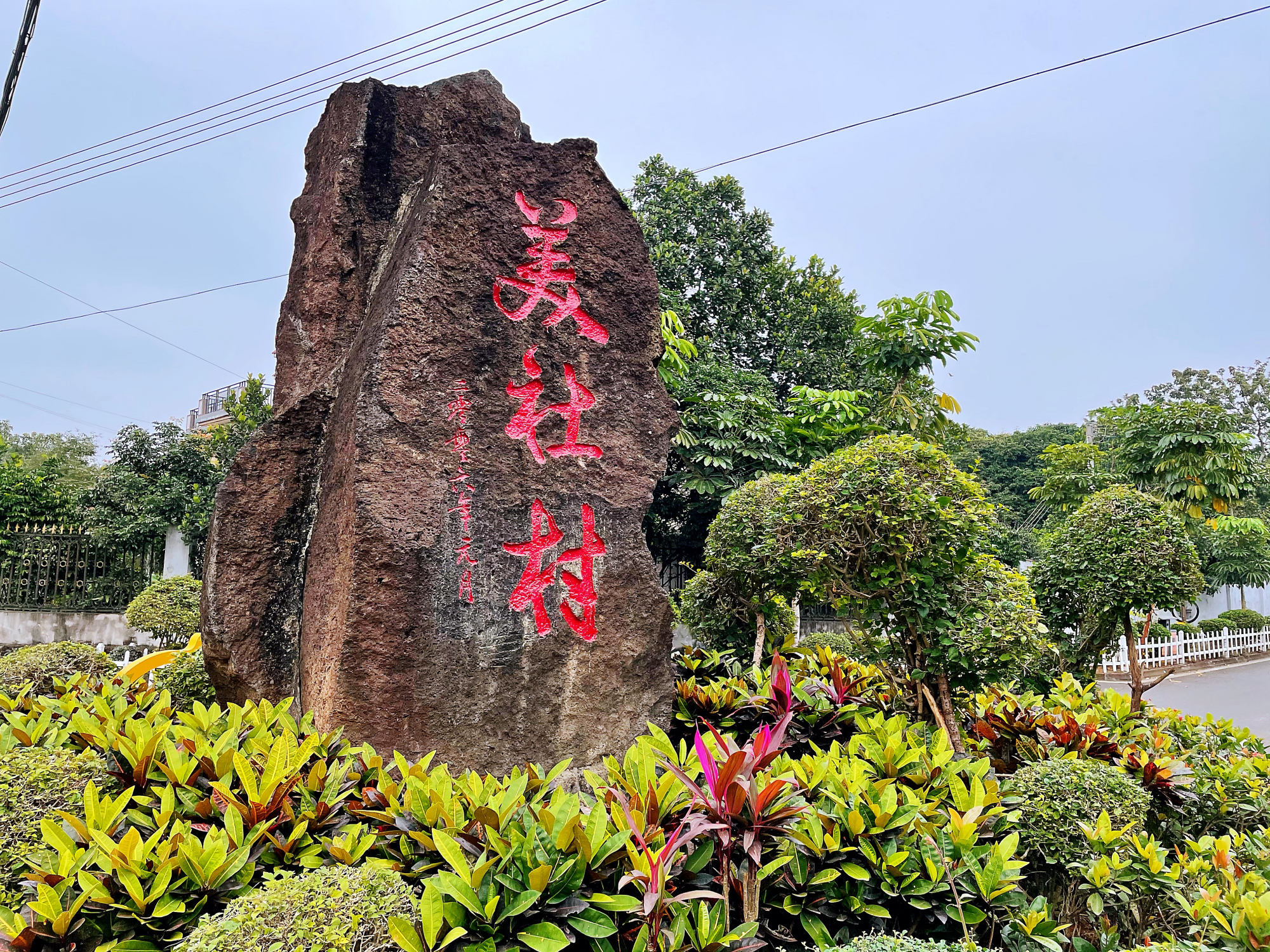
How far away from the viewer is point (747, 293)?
13.8 meters

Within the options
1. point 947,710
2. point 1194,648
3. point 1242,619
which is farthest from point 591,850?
point 1242,619

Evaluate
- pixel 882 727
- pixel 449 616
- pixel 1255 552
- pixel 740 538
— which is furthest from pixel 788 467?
pixel 1255 552

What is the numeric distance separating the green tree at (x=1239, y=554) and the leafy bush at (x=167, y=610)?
53.0ft

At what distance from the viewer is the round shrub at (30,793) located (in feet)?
7.19

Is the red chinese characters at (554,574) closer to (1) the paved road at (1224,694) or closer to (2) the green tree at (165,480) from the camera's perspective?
(1) the paved road at (1224,694)

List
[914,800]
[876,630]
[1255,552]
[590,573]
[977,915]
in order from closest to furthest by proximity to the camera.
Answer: [977,915], [914,800], [590,573], [876,630], [1255,552]

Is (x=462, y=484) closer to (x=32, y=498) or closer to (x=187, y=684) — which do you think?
(x=187, y=684)

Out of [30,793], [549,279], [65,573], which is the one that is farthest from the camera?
[65,573]

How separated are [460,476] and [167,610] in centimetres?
730

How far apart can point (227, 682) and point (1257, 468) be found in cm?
1999

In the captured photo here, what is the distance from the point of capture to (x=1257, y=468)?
16.6 metres

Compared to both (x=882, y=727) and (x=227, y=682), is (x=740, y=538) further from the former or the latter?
(x=227, y=682)

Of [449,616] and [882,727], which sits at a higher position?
[449,616]

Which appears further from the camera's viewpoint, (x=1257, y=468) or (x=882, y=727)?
(x=1257, y=468)
